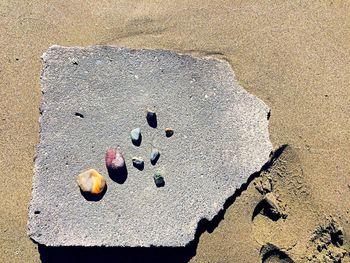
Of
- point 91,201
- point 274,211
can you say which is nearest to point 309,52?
point 274,211

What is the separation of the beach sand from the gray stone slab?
7.1 inches

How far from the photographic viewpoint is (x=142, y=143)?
4000mm

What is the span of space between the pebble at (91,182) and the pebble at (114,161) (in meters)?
0.11

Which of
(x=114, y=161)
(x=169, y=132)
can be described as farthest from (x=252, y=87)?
(x=114, y=161)

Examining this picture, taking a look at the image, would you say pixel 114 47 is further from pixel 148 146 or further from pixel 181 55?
pixel 148 146

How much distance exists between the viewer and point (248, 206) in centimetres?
405

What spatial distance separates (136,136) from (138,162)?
20 cm

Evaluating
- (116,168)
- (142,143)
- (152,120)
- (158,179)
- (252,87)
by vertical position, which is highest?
(252,87)

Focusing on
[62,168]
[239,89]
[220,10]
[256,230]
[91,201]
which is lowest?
[256,230]

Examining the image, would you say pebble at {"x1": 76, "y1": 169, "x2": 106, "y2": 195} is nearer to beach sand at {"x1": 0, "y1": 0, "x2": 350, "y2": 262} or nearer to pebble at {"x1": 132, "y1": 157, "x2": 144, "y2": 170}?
pebble at {"x1": 132, "y1": 157, "x2": 144, "y2": 170}

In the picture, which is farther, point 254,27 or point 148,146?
point 254,27

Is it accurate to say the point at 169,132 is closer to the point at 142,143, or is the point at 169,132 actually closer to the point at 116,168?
the point at 142,143

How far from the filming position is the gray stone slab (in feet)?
12.7

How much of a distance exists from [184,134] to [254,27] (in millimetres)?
1107
